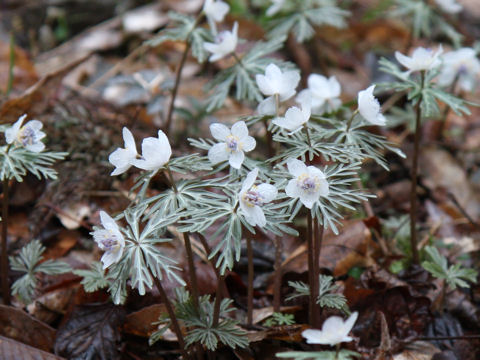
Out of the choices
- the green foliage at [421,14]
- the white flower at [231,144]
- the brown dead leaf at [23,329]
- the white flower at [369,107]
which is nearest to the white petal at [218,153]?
the white flower at [231,144]

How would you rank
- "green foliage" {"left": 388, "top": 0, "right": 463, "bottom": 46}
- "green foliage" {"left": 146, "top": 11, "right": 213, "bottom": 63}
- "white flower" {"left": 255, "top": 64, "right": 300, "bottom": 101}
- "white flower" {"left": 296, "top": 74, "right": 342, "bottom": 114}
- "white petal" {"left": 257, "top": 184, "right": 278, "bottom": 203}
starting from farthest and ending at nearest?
"green foliage" {"left": 388, "top": 0, "right": 463, "bottom": 46} → "green foliage" {"left": 146, "top": 11, "right": 213, "bottom": 63} → "white flower" {"left": 296, "top": 74, "right": 342, "bottom": 114} → "white flower" {"left": 255, "top": 64, "right": 300, "bottom": 101} → "white petal" {"left": 257, "top": 184, "right": 278, "bottom": 203}

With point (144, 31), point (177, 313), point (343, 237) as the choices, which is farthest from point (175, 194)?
point (144, 31)

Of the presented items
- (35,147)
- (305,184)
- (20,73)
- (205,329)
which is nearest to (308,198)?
(305,184)

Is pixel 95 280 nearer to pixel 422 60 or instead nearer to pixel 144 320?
pixel 144 320

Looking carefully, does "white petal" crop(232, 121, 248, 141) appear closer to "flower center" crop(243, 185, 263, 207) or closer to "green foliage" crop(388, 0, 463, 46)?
"flower center" crop(243, 185, 263, 207)

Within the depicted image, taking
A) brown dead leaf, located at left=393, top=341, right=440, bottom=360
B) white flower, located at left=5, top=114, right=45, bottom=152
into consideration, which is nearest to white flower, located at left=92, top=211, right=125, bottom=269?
white flower, located at left=5, top=114, right=45, bottom=152

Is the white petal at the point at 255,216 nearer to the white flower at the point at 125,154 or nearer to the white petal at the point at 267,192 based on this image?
the white petal at the point at 267,192
